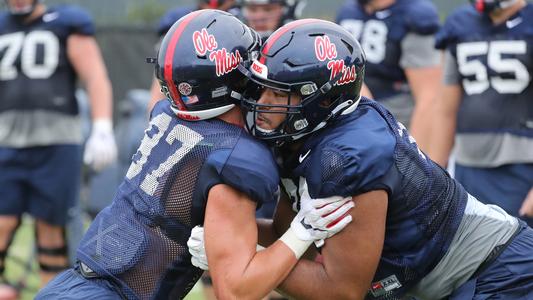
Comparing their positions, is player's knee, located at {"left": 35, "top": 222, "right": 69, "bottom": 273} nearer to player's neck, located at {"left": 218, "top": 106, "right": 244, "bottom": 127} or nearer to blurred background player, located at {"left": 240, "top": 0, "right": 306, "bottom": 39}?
blurred background player, located at {"left": 240, "top": 0, "right": 306, "bottom": 39}

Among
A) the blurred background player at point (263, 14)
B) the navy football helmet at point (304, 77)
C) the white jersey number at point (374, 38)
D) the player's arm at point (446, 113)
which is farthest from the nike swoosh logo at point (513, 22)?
the navy football helmet at point (304, 77)

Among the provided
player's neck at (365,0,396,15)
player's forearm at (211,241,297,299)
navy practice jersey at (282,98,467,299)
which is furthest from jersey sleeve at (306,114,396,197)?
player's neck at (365,0,396,15)

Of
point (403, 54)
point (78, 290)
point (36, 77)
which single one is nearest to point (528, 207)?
point (403, 54)

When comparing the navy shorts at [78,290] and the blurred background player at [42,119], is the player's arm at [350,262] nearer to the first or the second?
the navy shorts at [78,290]

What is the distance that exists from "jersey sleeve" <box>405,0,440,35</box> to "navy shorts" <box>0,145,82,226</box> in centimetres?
203

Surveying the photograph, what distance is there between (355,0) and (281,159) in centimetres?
285

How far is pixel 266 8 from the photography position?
510cm

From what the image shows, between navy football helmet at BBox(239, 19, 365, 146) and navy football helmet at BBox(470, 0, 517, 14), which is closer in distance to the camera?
navy football helmet at BBox(239, 19, 365, 146)

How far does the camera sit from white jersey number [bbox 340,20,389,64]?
5.61 m

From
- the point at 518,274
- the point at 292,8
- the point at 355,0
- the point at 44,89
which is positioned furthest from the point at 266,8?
the point at 518,274

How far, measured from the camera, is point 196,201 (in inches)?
120

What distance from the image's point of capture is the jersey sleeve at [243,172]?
294 centimetres

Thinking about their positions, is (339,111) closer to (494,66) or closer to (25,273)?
(494,66)

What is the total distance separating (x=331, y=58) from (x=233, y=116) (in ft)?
1.19
